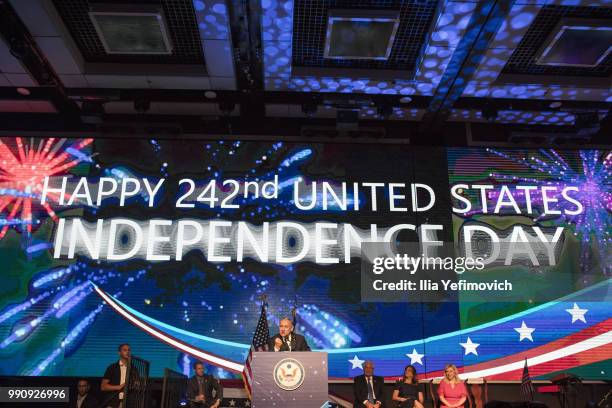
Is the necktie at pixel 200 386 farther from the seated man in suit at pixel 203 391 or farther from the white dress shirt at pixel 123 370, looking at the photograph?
the white dress shirt at pixel 123 370

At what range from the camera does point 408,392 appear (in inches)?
250

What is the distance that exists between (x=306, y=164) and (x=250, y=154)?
0.77m

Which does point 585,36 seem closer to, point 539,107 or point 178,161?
point 539,107

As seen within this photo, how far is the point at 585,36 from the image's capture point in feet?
20.1

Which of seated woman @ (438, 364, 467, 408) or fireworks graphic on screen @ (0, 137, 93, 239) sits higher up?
fireworks graphic on screen @ (0, 137, 93, 239)

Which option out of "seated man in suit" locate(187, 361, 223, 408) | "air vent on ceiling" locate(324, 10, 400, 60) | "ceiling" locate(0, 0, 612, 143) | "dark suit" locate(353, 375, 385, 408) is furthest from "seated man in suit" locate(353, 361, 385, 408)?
"air vent on ceiling" locate(324, 10, 400, 60)

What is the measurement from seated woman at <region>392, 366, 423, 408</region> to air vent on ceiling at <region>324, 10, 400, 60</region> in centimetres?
368

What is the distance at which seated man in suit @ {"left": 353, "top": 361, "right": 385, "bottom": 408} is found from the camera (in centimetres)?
632

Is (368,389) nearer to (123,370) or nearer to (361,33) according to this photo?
(123,370)

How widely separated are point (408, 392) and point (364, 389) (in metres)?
0.49

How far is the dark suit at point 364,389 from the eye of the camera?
6.36 metres

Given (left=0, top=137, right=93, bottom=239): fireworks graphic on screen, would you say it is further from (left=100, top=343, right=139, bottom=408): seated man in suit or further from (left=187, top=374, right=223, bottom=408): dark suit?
(left=187, top=374, right=223, bottom=408): dark suit

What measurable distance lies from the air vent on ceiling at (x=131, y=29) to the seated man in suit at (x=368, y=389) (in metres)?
4.35

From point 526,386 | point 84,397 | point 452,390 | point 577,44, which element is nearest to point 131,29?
point 84,397
